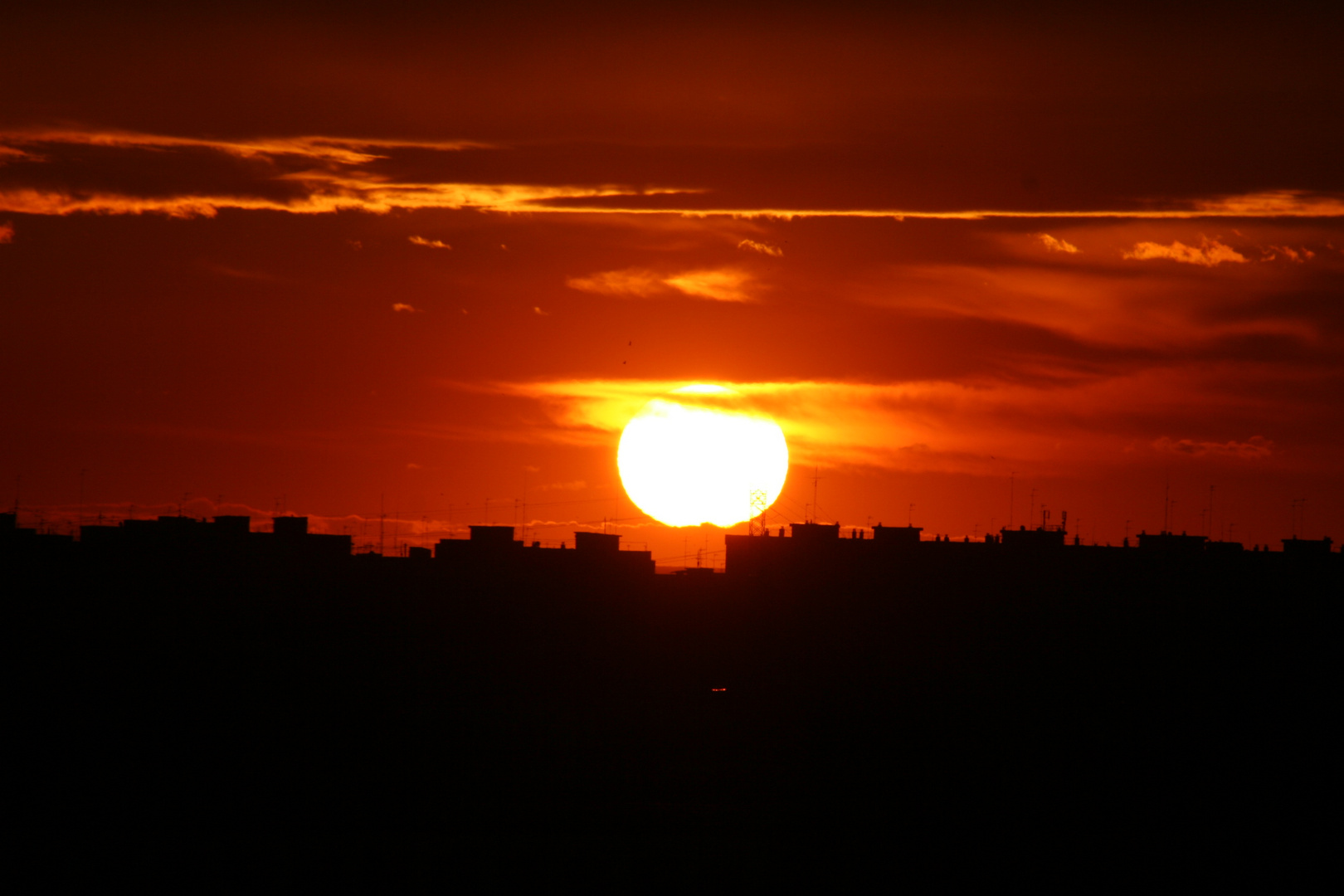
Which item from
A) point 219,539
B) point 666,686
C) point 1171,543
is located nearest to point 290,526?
point 219,539

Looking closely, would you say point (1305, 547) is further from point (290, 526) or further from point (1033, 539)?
point (290, 526)

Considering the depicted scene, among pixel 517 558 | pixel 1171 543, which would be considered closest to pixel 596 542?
pixel 517 558

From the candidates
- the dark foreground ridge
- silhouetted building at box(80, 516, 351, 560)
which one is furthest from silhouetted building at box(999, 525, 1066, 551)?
silhouetted building at box(80, 516, 351, 560)

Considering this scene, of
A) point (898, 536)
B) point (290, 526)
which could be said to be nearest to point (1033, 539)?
point (898, 536)

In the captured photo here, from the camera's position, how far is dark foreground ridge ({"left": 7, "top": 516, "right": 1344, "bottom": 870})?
1657 inches

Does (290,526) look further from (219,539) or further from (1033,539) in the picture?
(1033,539)

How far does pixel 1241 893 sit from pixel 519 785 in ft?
71.4

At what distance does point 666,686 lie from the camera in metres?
53.5

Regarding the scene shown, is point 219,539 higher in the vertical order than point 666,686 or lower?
higher

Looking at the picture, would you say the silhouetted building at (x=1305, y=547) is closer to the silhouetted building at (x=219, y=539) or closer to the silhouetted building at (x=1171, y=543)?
the silhouetted building at (x=1171, y=543)

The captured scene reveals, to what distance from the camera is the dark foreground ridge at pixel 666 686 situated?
138 feet

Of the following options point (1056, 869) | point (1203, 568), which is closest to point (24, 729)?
point (1056, 869)

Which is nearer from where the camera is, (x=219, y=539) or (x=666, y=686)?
(x=666, y=686)

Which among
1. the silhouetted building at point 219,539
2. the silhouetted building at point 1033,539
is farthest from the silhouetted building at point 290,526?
the silhouetted building at point 1033,539
